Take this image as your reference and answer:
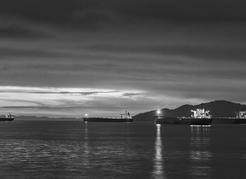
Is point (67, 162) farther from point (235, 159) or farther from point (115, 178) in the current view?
point (235, 159)

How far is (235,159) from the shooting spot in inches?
2232

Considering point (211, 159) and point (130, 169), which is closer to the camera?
point (130, 169)

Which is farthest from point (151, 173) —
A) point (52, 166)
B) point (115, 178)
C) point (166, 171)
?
point (52, 166)

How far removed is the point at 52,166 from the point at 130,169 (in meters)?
8.09

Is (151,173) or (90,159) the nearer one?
(151,173)

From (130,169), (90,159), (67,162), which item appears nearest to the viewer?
(130,169)

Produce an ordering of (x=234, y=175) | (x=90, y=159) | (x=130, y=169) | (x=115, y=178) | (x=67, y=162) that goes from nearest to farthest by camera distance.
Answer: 1. (x=115, y=178)
2. (x=234, y=175)
3. (x=130, y=169)
4. (x=67, y=162)
5. (x=90, y=159)

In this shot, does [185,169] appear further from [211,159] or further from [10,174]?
[10,174]

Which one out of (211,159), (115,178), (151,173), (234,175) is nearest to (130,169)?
(151,173)

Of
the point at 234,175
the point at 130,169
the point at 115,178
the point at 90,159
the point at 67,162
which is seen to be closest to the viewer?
the point at 115,178

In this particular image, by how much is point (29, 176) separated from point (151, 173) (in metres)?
10.9

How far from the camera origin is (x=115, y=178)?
129 feet

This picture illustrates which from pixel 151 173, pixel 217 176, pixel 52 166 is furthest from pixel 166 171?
pixel 52 166

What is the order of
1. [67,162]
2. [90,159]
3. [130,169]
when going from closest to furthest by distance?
[130,169] < [67,162] < [90,159]
